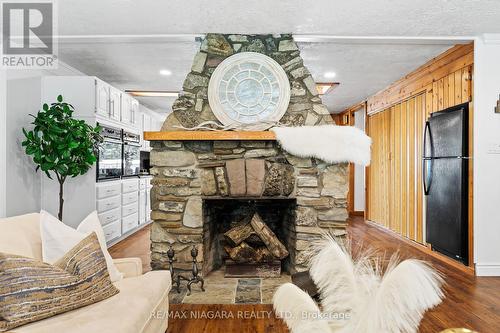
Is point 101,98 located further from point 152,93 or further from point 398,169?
point 398,169

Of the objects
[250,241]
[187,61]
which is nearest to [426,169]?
[250,241]

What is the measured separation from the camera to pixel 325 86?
17.7 feet

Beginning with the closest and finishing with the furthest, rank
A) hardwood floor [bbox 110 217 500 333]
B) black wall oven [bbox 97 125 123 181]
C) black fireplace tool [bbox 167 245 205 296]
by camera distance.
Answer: hardwood floor [bbox 110 217 500 333], black fireplace tool [bbox 167 245 205 296], black wall oven [bbox 97 125 123 181]

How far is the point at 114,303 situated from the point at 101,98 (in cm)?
333

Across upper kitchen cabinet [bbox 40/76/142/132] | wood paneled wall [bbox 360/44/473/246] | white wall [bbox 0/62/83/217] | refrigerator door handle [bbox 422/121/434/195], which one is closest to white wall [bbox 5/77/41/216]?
white wall [bbox 0/62/83/217]

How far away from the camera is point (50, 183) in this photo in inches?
159

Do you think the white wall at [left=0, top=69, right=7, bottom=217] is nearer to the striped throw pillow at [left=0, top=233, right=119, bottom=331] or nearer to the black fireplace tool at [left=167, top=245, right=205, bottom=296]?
the black fireplace tool at [left=167, top=245, right=205, bottom=296]

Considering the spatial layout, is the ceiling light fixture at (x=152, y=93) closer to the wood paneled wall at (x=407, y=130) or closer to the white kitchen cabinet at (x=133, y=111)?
the white kitchen cabinet at (x=133, y=111)

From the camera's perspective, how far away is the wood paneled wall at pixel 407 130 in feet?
12.5

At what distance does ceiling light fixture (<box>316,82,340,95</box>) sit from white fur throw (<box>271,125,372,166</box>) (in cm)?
239

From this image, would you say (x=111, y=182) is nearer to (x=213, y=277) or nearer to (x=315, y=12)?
(x=213, y=277)

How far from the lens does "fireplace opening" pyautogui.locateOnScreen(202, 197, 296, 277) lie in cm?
333

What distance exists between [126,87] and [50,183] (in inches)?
87.7

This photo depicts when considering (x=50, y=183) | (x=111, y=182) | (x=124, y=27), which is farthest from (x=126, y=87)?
(x=124, y=27)
